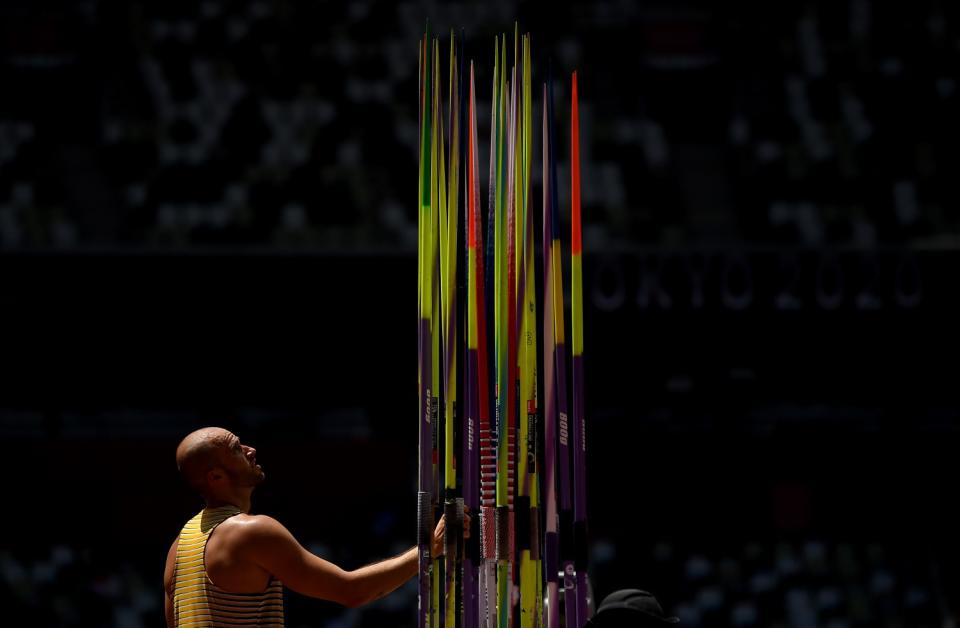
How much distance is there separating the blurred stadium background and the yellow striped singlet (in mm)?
5145

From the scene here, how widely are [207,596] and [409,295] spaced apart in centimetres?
533

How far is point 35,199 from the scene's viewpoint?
32.6 ft

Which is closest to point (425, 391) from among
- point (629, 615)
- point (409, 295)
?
point (629, 615)

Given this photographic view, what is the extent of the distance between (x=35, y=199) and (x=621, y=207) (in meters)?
4.29

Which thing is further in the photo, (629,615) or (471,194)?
(471,194)

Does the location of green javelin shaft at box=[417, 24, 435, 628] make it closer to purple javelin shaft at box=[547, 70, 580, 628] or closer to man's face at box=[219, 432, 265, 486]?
purple javelin shaft at box=[547, 70, 580, 628]

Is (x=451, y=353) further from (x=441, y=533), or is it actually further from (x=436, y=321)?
(x=441, y=533)

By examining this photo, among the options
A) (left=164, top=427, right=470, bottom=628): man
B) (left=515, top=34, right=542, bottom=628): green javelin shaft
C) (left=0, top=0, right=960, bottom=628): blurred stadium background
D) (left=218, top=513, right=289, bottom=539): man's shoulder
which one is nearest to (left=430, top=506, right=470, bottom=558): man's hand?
(left=164, top=427, right=470, bottom=628): man

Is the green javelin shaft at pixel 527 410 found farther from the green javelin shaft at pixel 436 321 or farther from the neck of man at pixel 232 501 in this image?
the neck of man at pixel 232 501

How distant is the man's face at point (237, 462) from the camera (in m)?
3.18

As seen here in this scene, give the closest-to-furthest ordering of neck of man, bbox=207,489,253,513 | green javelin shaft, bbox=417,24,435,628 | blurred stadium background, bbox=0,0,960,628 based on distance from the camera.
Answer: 1. green javelin shaft, bbox=417,24,435,628
2. neck of man, bbox=207,489,253,513
3. blurred stadium background, bbox=0,0,960,628

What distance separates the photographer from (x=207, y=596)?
10.3ft

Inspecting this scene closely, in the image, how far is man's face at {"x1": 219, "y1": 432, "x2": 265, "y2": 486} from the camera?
125 inches

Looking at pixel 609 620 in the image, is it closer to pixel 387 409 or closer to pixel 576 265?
pixel 576 265
